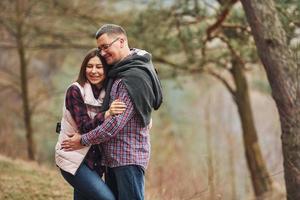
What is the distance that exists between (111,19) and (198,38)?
2260 millimetres

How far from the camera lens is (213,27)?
1062cm

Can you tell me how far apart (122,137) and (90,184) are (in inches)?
15.8

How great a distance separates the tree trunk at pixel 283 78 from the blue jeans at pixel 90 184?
2.69 m

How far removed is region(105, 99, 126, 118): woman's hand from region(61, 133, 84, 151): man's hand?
278 millimetres

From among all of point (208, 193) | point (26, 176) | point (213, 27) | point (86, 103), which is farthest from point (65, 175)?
point (213, 27)

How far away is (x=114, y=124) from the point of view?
382 centimetres

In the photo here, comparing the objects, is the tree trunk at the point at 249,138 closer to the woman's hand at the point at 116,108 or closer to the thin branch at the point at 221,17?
the thin branch at the point at 221,17

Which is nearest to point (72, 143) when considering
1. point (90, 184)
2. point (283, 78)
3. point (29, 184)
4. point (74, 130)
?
point (74, 130)

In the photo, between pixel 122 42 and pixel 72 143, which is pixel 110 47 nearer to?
pixel 122 42

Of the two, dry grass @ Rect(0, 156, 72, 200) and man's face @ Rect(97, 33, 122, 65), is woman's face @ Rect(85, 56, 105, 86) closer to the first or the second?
man's face @ Rect(97, 33, 122, 65)

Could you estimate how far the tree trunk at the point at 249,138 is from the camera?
11.8 meters

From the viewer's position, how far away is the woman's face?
4.01m

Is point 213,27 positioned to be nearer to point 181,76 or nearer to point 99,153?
point 181,76

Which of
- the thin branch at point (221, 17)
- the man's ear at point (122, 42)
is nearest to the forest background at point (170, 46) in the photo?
the thin branch at point (221, 17)
